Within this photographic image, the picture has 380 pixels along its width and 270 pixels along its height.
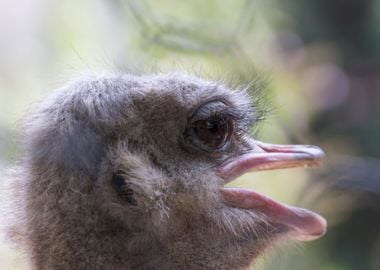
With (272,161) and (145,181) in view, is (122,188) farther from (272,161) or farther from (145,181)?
(272,161)

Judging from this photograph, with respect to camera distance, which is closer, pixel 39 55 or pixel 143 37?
pixel 143 37

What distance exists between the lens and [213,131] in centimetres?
154

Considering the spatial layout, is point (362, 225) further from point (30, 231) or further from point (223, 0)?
point (30, 231)

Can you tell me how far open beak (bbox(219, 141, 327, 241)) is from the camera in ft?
5.05

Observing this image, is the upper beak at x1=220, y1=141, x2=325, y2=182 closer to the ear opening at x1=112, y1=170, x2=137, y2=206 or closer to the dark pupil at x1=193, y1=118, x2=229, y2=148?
the dark pupil at x1=193, y1=118, x2=229, y2=148

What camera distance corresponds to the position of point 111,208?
1.42m

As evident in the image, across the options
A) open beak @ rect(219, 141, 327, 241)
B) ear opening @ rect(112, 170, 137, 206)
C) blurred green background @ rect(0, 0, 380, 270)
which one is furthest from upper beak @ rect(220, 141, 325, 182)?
blurred green background @ rect(0, 0, 380, 270)

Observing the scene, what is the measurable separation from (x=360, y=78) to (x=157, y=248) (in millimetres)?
1989

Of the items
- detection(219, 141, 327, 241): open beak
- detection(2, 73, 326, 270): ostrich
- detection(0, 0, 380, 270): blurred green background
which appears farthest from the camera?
detection(0, 0, 380, 270): blurred green background

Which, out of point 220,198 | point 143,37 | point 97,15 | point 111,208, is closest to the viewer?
point 111,208

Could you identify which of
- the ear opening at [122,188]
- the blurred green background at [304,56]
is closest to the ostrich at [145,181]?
the ear opening at [122,188]

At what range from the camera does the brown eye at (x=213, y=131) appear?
1.52 m

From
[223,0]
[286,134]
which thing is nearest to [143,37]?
[286,134]

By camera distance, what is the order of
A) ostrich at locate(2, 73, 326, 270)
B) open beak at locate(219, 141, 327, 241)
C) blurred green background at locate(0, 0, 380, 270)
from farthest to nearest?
blurred green background at locate(0, 0, 380, 270) < open beak at locate(219, 141, 327, 241) < ostrich at locate(2, 73, 326, 270)
